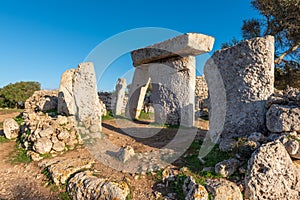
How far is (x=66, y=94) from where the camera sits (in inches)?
393

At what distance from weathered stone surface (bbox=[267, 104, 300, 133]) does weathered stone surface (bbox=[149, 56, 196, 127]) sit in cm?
429

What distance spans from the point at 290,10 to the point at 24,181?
14973mm

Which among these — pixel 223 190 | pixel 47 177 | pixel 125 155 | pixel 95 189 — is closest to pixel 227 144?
pixel 223 190

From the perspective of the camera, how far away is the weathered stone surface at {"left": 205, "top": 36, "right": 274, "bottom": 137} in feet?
17.4

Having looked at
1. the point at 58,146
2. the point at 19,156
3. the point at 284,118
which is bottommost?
the point at 19,156

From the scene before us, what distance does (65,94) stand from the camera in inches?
392

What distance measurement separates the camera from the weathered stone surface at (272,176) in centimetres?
376

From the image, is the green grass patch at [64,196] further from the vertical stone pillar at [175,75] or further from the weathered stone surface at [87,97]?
the vertical stone pillar at [175,75]

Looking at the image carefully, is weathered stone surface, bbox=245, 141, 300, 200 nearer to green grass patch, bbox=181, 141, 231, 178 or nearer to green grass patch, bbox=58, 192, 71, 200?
green grass patch, bbox=181, 141, 231, 178

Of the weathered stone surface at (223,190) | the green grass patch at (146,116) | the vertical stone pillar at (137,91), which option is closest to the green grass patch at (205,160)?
the weathered stone surface at (223,190)

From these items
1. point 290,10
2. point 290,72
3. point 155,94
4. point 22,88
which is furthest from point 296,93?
point 22,88

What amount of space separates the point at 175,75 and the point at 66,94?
16.0 feet

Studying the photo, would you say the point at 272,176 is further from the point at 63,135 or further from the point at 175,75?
the point at 175,75

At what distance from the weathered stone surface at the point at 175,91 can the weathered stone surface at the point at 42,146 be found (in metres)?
4.98
